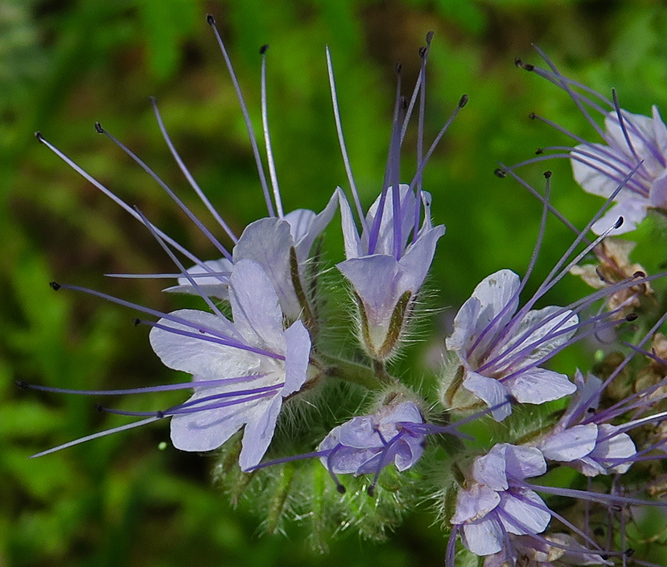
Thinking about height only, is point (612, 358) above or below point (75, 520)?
above

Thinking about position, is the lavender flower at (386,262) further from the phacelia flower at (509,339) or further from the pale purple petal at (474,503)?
the pale purple petal at (474,503)

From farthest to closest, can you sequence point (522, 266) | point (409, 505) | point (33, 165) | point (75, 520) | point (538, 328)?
point (33, 165), point (522, 266), point (75, 520), point (409, 505), point (538, 328)

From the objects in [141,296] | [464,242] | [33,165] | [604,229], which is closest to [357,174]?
[464,242]

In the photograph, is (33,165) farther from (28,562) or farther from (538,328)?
(538,328)

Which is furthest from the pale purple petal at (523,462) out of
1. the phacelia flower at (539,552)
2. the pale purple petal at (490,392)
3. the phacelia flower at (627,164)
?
the phacelia flower at (627,164)

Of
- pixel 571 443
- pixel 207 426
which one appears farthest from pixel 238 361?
pixel 571 443
